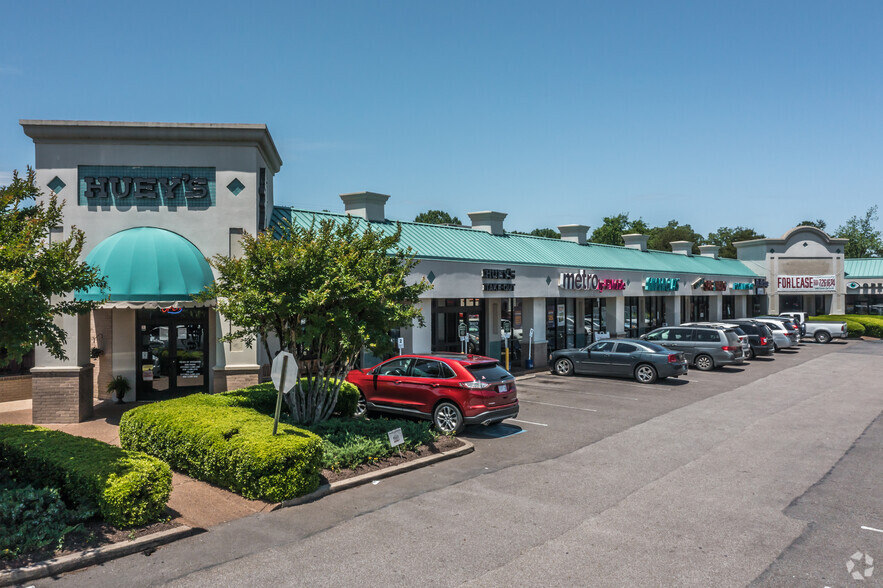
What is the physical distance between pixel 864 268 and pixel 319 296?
163 ft

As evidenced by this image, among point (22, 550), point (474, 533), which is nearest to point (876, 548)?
point (474, 533)

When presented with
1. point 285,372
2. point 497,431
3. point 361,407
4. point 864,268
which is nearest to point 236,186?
point 361,407

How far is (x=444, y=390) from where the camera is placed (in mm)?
13578

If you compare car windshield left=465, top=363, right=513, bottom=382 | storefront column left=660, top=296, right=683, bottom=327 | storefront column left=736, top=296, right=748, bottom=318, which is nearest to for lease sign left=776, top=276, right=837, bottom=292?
storefront column left=736, top=296, right=748, bottom=318

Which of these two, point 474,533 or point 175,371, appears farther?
point 175,371

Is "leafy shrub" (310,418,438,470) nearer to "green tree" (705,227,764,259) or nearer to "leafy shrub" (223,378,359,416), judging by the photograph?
"leafy shrub" (223,378,359,416)

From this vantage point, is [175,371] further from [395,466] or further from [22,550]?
[22,550]

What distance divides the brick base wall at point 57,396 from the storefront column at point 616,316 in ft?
73.9

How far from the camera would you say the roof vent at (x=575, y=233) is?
32.4 meters

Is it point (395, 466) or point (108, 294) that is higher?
point (108, 294)

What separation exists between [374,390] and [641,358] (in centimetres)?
1102

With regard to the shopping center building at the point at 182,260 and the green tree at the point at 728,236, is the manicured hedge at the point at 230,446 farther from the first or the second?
the green tree at the point at 728,236

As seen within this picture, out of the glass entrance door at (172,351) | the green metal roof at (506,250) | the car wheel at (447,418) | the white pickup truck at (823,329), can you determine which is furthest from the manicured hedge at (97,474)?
the white pickup truck at (823,329)

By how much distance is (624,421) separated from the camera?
1523 centimetres
